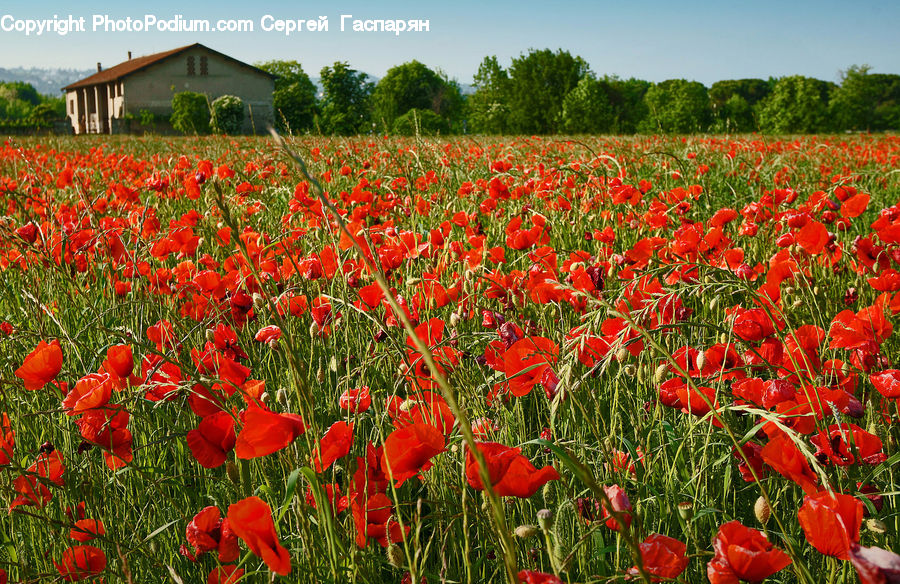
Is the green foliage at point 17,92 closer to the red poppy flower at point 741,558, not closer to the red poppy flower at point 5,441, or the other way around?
the red poppy flower at point 5,441

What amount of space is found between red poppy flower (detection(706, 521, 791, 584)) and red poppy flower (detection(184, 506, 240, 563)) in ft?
2.24

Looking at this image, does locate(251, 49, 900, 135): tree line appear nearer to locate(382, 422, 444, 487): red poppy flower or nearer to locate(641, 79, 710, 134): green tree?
locate(641, 79, 710, 134): green tree

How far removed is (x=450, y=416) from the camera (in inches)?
53.4

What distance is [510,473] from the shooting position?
0.86 m

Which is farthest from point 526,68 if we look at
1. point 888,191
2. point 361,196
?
point 361,196

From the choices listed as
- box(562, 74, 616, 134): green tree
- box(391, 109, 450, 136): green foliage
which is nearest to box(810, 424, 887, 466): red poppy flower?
box(391, 109, 450, 136): green foliage

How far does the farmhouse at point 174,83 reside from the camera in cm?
4666

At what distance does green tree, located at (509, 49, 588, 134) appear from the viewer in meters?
42.1

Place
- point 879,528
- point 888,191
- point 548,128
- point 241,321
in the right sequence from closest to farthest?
point 879,528 → point 241,321 → point 888,191 → point 548,128

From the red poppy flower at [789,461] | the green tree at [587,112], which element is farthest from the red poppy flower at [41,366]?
the green tree at [587,112]

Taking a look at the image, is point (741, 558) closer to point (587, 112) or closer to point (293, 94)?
point (587, 112)

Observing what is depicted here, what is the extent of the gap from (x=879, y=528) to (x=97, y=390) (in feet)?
3.95

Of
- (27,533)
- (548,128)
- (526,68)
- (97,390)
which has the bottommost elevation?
(27,533)

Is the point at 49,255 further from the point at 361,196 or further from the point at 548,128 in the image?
the point at 548,128
